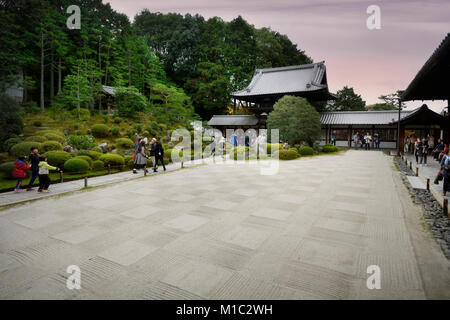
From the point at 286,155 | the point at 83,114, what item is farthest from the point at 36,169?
the point at 83,114

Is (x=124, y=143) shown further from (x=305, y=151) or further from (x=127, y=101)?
(x=305, y=151)

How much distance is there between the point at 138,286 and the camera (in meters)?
3.24

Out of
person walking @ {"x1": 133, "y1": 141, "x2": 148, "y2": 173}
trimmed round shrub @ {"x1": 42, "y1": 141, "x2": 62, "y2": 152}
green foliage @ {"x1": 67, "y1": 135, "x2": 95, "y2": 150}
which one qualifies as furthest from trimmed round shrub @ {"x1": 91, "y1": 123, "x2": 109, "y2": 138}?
person walking @ {"x1": 133, "y1": 141, "x2": 148, "y2": 173}

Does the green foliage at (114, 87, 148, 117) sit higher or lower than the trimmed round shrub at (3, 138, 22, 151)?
higher

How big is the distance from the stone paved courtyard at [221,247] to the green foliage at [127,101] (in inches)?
694

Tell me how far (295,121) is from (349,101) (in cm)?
3128

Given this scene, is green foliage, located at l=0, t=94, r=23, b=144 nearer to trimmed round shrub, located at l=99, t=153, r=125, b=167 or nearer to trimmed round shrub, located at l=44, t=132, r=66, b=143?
trimmed round shrub, located at l=44, t=132, r=66, b=143

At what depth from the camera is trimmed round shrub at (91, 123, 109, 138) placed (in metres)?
19.3

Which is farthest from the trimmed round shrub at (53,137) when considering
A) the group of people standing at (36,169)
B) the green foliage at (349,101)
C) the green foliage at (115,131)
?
the green foliage at (349,101)

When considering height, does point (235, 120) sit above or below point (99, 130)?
above

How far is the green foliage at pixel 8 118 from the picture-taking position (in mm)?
15391

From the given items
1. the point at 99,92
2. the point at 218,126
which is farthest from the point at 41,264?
the point at 218,126

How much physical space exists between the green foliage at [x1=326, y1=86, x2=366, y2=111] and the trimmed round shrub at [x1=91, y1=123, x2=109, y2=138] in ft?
136

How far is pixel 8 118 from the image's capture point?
52.1ft
